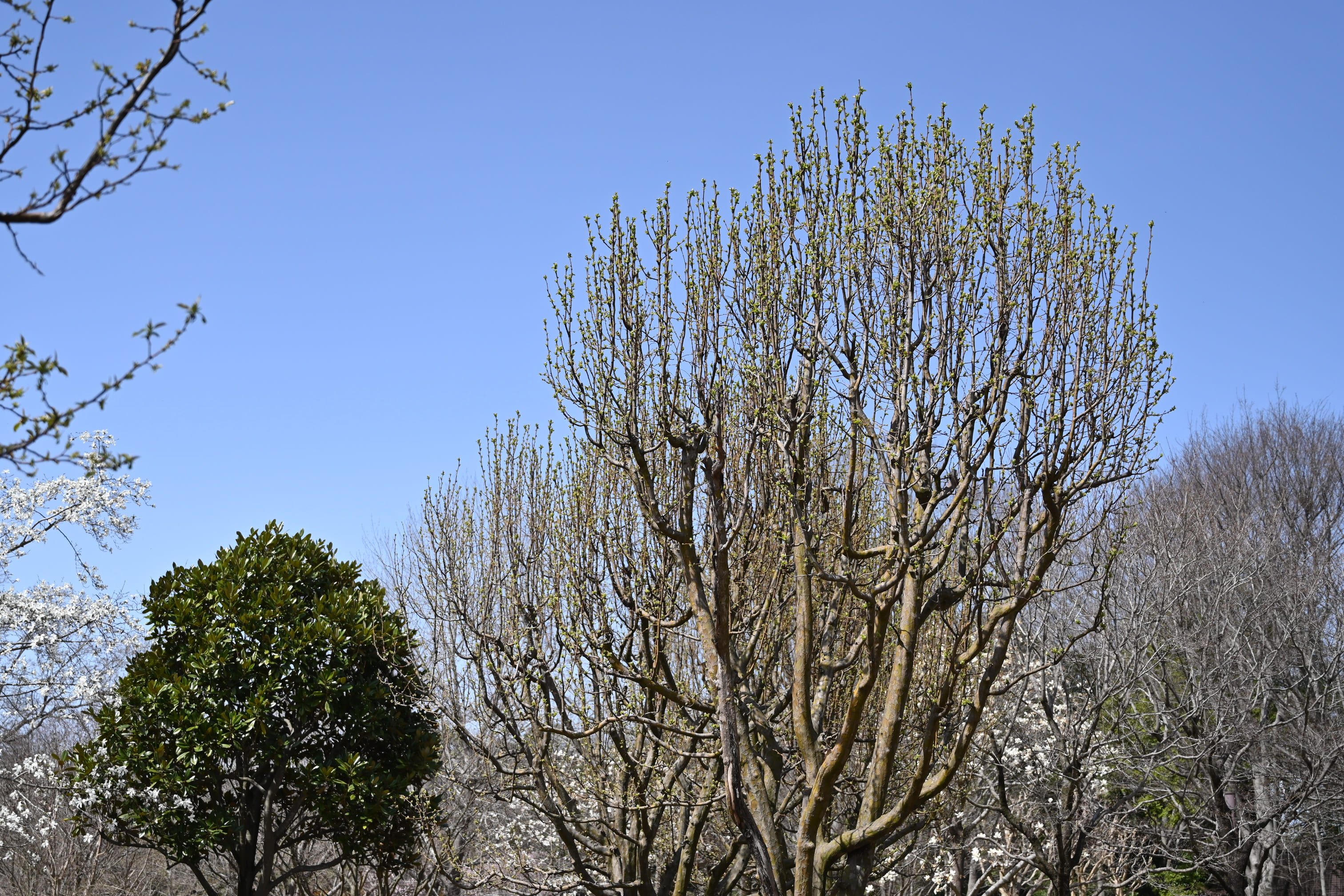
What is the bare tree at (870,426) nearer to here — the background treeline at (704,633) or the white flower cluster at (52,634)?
the background treeline at (704,633)

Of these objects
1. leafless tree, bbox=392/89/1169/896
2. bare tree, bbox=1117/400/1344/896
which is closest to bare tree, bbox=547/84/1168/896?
leafless tree, bbox=392/89/1169/896

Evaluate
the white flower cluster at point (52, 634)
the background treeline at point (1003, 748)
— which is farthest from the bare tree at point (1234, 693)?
the white flower cluster at point (52, 634)

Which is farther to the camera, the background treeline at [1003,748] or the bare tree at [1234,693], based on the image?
the bare tree at [1234,693]

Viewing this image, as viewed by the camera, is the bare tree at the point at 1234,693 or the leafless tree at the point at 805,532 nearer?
the leafless tree at the point at 805,532

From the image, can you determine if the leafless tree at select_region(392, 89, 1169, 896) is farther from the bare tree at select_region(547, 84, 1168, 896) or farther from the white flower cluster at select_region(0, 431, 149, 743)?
the white flower cluster at select_region(0, 431, 149, 743)

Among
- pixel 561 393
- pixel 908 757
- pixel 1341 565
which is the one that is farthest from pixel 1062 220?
pixel 1341 565

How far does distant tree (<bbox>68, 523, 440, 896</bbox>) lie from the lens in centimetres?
884

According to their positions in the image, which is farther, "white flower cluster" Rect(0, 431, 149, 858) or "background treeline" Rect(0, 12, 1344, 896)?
"white flower cluster" Rect(0, 431, 149, 858)

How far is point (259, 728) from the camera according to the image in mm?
8766

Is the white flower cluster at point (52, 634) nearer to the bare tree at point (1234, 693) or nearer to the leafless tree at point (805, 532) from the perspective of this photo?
the leafless tree at point (805, 532)

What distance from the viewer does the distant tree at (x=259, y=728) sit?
884 centimetres

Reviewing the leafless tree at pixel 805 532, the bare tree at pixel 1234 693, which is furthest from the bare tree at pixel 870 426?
the bare tree at pixel 1234 693

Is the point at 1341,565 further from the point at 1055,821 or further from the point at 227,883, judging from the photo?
the point at 227,883

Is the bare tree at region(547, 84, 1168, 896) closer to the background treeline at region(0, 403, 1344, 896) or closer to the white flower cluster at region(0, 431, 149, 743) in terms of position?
the background treeline at region(0, 403, 1344, 896)
